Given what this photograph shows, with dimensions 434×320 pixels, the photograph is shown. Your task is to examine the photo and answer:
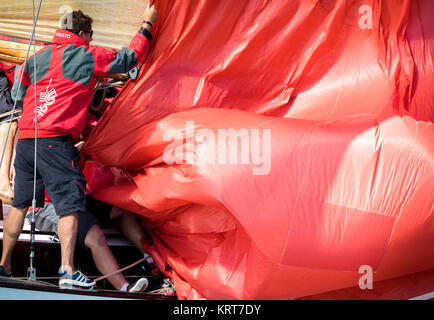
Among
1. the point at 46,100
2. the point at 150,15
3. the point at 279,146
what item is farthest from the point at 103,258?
the point at 150,15

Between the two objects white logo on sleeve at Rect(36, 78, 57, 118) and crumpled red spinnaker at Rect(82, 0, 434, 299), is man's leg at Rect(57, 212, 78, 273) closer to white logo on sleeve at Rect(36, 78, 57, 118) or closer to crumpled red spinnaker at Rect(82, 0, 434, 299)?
crumpled red spinnaker at Rect(82, 0, 434, 299)

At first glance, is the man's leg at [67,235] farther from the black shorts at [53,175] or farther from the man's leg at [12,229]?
the man's leg at [12,229]

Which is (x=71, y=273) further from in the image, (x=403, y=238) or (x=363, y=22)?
(x=363, y=22)

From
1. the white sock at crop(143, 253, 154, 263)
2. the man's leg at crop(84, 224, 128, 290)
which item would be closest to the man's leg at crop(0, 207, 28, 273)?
the man's leg at crop(84, 224, 128, 290)

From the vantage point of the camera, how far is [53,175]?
2.63 meters

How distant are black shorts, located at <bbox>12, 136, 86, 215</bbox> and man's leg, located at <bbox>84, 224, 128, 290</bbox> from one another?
239 millimetres

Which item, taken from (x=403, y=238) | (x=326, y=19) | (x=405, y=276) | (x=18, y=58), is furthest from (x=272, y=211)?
(x=18, y=58)

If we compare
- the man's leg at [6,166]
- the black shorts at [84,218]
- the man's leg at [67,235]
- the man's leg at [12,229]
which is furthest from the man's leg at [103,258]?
the man's leg at [6,166]

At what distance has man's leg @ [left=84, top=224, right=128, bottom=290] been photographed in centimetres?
280

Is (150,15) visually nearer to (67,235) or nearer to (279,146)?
(279,146)

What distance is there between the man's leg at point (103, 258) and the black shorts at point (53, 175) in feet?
0.78

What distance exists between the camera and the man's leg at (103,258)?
280cm

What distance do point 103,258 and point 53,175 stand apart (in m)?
0.49

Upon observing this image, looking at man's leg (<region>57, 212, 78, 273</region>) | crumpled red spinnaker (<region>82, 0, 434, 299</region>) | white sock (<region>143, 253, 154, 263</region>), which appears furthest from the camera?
white sock (<region>143, 253, 154, 263</region>)
